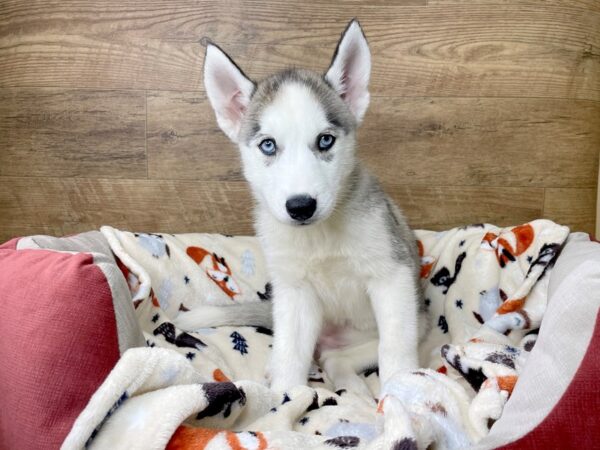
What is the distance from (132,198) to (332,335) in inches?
50.9

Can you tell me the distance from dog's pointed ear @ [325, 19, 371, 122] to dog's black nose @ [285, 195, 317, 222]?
521 millimetres

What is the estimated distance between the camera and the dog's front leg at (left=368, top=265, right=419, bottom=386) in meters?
1.80

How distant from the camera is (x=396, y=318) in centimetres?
183

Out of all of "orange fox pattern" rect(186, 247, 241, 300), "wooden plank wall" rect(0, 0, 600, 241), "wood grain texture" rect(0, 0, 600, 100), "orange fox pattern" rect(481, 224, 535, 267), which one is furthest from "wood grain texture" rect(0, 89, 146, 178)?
"orange fox pattern" rect(481, 224, 535, 267)

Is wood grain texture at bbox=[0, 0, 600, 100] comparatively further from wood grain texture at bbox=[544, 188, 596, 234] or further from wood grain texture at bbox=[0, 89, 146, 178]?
wood grain texture at bbox=[544, 188, 596, 234]

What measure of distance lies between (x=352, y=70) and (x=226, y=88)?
1.39 ft

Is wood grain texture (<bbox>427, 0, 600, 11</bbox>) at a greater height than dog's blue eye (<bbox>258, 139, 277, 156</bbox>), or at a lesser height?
greater

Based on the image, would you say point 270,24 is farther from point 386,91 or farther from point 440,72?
point 440,72

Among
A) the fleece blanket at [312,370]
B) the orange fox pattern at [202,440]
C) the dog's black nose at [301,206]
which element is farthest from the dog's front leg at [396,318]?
the orange fox pattern at [202,440]

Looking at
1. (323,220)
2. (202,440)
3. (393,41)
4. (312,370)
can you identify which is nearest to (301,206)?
(323,220)

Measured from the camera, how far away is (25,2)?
9.27 feet

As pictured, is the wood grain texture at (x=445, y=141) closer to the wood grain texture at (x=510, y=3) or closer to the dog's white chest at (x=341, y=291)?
the wood grain texture at (x=510, y=3)

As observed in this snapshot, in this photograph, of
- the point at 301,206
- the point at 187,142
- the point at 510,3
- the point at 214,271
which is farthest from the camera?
the point at 187,142

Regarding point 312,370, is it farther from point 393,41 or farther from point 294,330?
point 393,41
